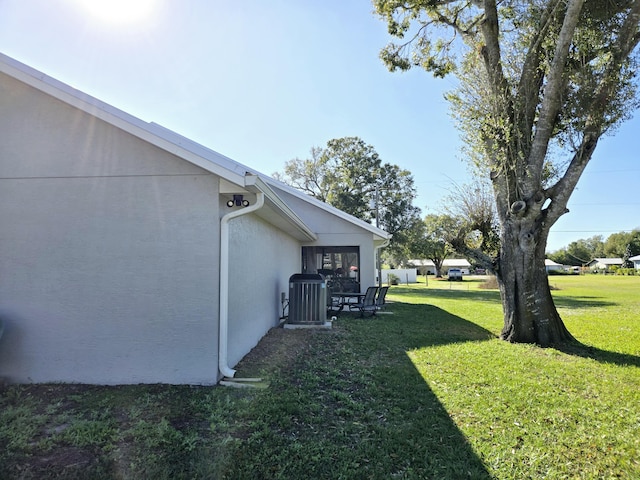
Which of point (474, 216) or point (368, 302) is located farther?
point (368, 302)

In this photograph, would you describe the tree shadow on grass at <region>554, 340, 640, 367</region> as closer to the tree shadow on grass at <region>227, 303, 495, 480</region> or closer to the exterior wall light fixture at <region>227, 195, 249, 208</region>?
the tree shadow on grass at <region>227, 303, 495, 480</region>

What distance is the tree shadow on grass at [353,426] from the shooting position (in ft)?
9.53

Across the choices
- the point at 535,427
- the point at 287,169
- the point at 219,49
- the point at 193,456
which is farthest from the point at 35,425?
the point at 287,169

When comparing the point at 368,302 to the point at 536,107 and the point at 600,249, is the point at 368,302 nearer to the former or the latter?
the point at 536,107

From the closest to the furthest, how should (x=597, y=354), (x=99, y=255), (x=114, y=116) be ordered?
(x=114, y=116) → (x=99, y=255) → (x=597, y=354)

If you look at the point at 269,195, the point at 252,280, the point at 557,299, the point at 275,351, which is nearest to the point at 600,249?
the point at 557,299

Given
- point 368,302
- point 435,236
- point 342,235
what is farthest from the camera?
point 435,236

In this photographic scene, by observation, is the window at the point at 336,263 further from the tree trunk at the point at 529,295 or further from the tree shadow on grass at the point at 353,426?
the tree shadow on grass at the point at 353,426

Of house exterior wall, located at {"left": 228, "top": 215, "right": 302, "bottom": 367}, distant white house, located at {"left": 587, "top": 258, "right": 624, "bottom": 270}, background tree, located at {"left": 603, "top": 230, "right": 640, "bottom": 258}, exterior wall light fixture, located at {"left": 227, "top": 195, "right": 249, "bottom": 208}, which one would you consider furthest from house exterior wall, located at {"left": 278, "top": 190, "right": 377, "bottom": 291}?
background tree, located at {"left": 603, "top": 230, "right": 640, "bottom": 258}

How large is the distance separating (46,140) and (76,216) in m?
1.13

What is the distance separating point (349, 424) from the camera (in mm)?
3703

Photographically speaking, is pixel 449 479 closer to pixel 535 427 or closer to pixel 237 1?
pixel 535 427

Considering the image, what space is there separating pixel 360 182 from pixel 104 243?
24983mm

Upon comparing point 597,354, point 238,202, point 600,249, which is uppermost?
point 600,249
